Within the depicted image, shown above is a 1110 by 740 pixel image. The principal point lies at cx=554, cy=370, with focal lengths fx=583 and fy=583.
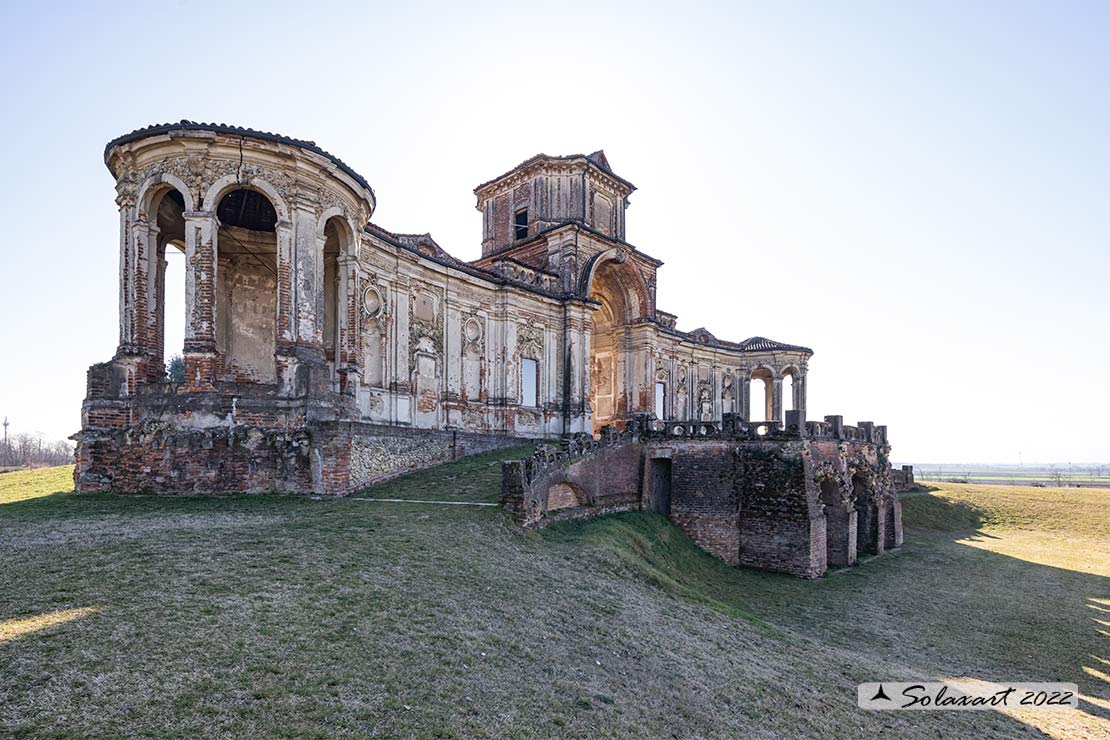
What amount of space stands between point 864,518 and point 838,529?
12.3 ft

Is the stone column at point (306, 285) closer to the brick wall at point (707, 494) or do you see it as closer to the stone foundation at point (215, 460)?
the stone foundation at point (215, 460)

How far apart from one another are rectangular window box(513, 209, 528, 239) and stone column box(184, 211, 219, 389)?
67.7 feet

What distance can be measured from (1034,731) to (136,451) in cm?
1855

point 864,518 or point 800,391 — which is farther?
point 800,391

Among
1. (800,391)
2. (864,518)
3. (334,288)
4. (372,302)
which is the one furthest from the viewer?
(800,391)

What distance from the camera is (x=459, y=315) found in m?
25.8

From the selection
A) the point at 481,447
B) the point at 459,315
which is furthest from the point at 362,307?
the point at 481,447

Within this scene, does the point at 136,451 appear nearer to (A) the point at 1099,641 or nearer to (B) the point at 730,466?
(B) the point at 730,466

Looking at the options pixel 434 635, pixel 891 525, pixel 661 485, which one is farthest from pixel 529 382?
pixel 434 635

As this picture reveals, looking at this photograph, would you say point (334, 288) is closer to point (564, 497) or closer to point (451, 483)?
point (451, 483)

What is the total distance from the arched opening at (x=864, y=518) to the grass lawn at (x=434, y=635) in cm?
688

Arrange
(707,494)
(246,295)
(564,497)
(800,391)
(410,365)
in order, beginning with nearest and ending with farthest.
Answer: (564,497) < (246,295) < (707,494) < (410,365) < (800,391)

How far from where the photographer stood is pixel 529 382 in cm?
2875

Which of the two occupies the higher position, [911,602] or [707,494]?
[707,494]
